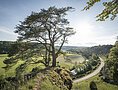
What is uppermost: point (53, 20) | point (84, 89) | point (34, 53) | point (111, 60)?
point (53, 20)

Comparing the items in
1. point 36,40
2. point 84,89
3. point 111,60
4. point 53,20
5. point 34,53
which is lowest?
point 84,89

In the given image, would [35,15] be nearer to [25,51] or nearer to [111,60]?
[25,51]

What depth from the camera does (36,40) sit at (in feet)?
72.8

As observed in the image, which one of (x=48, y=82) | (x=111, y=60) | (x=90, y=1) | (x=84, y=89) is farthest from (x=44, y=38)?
(x=111, y=60)

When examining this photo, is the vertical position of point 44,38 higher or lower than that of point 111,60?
higher

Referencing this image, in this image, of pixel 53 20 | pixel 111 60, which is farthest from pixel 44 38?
pixel 111 60

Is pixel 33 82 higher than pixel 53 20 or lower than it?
lower

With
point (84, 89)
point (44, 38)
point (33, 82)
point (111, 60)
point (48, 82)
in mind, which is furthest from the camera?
point (111, 60)

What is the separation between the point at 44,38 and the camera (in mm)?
22703

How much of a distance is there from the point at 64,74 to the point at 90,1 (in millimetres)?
14075

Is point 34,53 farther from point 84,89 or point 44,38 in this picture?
point 84,89

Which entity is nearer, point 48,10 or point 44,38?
point 48,10

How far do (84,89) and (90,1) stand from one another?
113 ft

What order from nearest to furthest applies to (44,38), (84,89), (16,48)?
1. (16,48)
2. (44,38)
3. (84,89)
